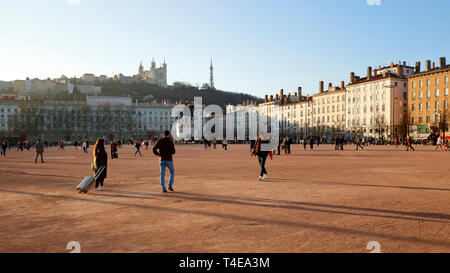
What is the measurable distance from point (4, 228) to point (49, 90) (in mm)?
170451

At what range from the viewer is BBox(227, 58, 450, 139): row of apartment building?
218 feet

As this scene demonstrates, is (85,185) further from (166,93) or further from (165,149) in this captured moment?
(166,93)

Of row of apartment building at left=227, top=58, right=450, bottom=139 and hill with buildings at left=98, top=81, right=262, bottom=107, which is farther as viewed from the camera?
hill with buildings at left=98, top=81, right=262, bottom=107

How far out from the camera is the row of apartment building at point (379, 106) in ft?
218

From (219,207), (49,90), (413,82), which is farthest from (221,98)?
(219,207)

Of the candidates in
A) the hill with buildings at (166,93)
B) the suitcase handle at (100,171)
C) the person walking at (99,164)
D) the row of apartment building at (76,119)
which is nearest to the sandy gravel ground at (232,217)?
the person walking at (99,164)

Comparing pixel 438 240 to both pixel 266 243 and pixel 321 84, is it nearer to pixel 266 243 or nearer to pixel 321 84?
pixel 266 243

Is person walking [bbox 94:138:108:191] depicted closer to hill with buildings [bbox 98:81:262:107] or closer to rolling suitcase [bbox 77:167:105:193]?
rolling suitcase [bbox 77:167:105:193]

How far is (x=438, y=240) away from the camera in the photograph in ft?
16.4

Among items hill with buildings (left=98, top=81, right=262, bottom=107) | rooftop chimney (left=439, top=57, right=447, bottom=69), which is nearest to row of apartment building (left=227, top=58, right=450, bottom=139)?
rooftop chimney (left=439, top=57, right=447, bottom=69)

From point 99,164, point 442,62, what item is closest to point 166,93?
point 442,62

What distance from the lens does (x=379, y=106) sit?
77562mm

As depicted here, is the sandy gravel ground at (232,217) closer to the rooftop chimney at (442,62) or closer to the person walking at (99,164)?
the person walking at (99,164)

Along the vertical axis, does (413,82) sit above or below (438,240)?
above
